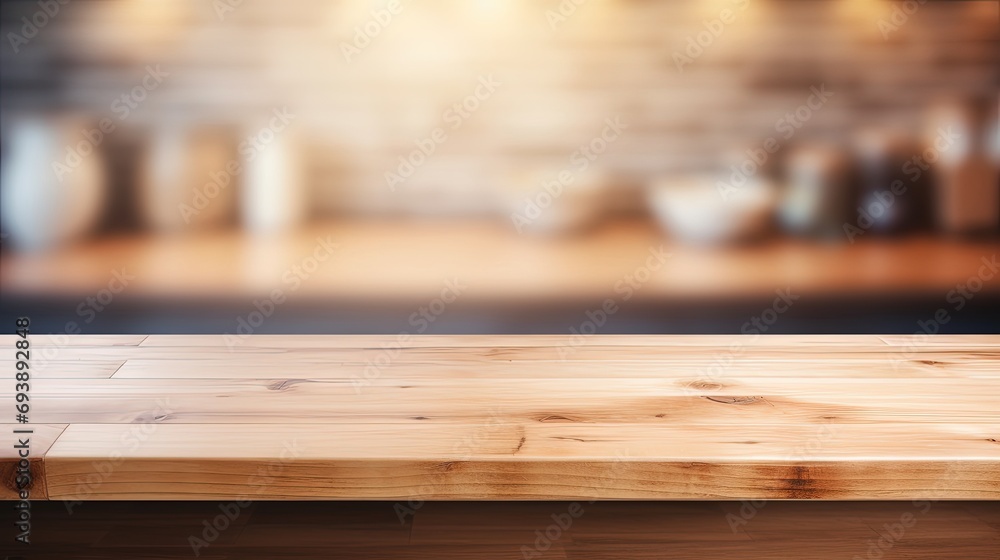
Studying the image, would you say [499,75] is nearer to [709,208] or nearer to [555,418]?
[709,208]

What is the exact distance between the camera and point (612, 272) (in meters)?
1.31

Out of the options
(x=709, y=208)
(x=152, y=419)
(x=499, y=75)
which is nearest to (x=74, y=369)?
(x=152, y=419)

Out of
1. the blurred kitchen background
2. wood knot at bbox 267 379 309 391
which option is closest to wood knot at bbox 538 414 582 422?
wood knot at bbox 267 379 309 391

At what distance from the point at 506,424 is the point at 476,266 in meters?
0.50

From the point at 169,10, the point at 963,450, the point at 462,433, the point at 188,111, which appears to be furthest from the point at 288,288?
the point at 963,450

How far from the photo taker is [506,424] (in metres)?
0.84

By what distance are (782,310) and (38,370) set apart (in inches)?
43.2

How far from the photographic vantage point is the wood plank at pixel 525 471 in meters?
0.75

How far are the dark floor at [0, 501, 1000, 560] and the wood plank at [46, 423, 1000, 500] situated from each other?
47cm

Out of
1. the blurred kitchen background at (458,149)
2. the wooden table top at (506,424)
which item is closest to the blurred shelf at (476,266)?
the blurred kitchen background at (458,149)

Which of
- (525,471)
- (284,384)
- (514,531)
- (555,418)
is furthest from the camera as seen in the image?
(514,531)

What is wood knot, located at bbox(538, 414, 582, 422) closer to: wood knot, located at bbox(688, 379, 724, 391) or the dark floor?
wood knot, located at bbox(688, 379, 724, 391)

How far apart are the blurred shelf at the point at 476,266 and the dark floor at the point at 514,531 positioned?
344mm

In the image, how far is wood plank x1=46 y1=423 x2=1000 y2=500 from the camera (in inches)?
29.6
